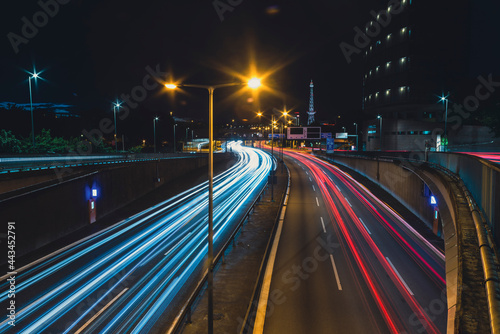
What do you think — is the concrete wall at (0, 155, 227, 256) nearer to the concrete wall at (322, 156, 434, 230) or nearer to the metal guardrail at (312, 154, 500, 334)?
the metal guardrail at (312, 154, 500, 334)

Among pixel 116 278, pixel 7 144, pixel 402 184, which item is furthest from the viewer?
pixel 7 144

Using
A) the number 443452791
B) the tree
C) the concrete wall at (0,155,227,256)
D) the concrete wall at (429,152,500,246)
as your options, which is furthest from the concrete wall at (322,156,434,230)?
the tree

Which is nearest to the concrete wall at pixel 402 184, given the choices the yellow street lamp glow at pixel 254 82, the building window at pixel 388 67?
the yellow street lamp glow at pixel 254 82

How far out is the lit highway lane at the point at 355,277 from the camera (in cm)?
1118

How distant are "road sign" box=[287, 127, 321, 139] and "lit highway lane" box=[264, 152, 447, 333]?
105 ft

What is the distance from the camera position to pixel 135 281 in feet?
46.7

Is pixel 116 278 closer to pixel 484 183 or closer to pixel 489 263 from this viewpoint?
pixel 489 263

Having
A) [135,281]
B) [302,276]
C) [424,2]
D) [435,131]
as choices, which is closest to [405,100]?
[435,131]

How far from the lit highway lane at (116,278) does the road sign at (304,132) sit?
3564 centimetres

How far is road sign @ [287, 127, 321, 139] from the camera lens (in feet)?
189

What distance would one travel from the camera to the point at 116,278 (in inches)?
571

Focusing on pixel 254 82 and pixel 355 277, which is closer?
pixel 254 82

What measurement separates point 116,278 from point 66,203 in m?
9.98

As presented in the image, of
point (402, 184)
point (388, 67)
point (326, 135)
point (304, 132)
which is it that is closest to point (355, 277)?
point (402, 184)
